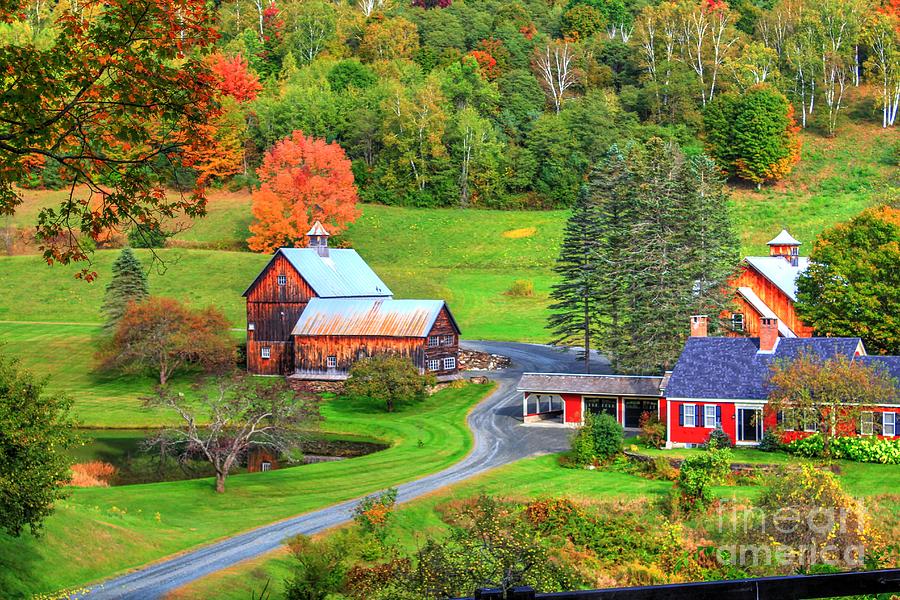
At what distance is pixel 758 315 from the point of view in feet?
196

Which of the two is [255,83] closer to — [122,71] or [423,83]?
[423,83]

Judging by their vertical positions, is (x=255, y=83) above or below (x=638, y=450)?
above

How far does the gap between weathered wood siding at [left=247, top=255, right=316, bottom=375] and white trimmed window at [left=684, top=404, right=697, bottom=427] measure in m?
29.1

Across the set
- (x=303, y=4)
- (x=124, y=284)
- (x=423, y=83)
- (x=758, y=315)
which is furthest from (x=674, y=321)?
(x=303, y=4)

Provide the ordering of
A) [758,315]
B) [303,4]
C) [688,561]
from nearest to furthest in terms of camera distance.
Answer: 1. [688,561]
2. [758,315]
3. [303,4]

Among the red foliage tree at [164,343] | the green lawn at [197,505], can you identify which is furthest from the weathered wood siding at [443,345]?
the red foliage tree at [164,343]

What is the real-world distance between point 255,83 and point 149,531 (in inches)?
3707

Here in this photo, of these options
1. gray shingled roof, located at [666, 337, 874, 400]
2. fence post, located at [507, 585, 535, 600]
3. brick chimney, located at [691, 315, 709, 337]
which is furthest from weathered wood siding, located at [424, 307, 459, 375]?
fence post, located at [507, 585, 535, 600]

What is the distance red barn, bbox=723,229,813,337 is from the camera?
196ft

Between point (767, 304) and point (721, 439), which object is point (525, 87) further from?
point (721, 439)

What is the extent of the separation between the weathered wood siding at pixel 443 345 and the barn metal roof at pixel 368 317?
34 centimetres

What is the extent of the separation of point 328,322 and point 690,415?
85.9ft

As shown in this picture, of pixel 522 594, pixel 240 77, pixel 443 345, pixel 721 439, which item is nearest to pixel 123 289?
pixel 443 345

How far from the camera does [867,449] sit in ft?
132
